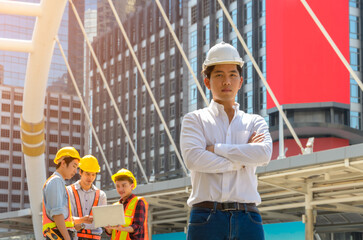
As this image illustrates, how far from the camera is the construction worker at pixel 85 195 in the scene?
21.5 ft

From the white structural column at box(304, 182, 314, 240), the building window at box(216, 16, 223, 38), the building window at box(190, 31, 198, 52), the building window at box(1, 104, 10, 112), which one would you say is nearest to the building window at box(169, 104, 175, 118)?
the building window at box(190, 31, 198, 52)

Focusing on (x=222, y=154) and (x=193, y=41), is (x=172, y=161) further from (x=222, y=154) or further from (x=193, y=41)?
(x=222, y=154)

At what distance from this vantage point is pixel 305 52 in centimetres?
5622

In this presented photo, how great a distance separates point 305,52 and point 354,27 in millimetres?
4195

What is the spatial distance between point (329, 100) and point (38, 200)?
127 feet

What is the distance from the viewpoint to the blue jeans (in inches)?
136

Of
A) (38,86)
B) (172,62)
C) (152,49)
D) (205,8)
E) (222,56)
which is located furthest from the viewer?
(152,49)

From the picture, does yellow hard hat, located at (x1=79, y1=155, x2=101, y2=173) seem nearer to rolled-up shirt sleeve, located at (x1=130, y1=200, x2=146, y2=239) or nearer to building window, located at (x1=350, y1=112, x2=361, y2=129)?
rolled-up shirt sleeve, located at (x1=130, y1=200, x2=146, y2=239)

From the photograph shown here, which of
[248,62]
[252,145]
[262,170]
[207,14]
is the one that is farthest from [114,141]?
[252,145]

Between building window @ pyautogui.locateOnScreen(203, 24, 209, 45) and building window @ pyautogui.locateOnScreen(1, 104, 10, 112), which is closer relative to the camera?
building window @ pyautogui.locateOnScreen(203, 24, 209, 45)

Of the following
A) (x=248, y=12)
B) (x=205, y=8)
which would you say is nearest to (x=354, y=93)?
(x=248, y=12)

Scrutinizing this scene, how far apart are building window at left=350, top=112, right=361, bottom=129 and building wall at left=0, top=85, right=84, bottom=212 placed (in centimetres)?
7109

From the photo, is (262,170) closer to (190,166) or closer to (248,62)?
(190,166)

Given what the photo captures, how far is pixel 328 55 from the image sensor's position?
55500 mm
